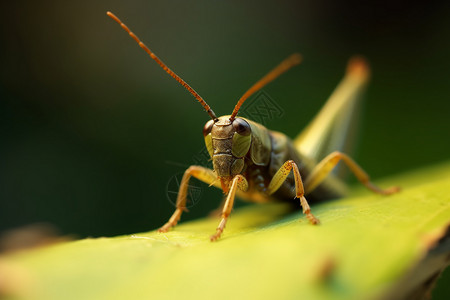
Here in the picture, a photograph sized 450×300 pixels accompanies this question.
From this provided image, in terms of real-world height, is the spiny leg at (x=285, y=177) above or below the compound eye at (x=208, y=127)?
below

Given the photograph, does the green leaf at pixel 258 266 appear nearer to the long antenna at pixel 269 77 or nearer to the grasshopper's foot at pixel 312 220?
the grasshopper's foot at pixel 312 220

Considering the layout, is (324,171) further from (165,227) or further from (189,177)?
(165,227)

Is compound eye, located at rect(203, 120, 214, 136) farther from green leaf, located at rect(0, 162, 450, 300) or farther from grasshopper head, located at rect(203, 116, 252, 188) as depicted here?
green leaf, located at rect(0, 162, 450, 300)

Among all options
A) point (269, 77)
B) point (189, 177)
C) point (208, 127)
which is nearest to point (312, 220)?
point (269, 77)

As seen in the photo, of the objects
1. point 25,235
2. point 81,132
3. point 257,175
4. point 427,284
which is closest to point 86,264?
point 25,235

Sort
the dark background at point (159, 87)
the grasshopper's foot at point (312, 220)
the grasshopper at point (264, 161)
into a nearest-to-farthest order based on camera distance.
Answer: the grasshopper's foot at point (312, 220) → the grasshopper at point (264, 161) → the dark background at point (159, 87)

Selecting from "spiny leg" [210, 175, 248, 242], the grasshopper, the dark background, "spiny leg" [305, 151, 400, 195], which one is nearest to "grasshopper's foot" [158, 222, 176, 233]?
the grasshopper

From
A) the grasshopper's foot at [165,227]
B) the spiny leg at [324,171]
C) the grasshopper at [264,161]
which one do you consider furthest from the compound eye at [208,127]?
the spiny leg at [324,171]
